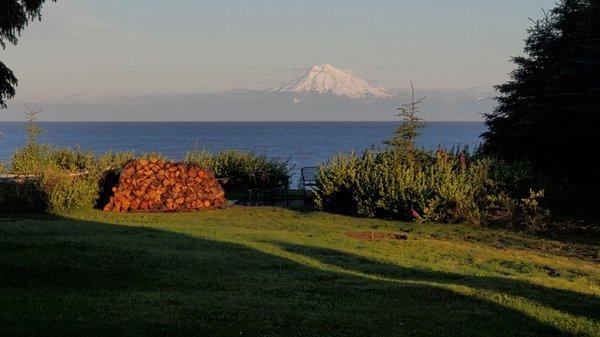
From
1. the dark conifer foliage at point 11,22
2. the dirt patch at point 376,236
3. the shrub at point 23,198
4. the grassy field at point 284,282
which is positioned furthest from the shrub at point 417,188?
the dark conifer foliage at point 11,22

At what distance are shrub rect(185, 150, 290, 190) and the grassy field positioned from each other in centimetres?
1222

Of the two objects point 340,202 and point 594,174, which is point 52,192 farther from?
point 594,174

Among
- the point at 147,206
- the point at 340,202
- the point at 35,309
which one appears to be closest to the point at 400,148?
the point at 340,202

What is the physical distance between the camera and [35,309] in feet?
24.1

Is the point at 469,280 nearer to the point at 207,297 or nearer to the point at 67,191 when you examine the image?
the point at 207,297

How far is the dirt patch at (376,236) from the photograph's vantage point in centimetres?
1597

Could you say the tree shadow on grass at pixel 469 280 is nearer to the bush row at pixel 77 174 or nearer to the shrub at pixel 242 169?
the bush row at pixel 77 174

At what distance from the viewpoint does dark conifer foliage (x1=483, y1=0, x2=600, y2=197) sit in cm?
2211

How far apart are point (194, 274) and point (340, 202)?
12.4 m

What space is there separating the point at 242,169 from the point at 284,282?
776 inches

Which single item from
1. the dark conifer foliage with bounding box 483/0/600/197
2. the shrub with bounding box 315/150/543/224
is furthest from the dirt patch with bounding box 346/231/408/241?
the dark conifer foliage with bounding box 483/0/600/197

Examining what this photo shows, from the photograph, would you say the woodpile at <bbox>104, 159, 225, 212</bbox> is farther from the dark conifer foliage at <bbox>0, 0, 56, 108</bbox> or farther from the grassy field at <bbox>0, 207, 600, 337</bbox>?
the dark conifer foliage at <bbox>0, 0, 56, 108</bbox>

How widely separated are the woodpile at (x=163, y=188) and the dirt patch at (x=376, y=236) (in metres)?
7.22

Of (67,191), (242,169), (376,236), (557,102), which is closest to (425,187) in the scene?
(376,236)
